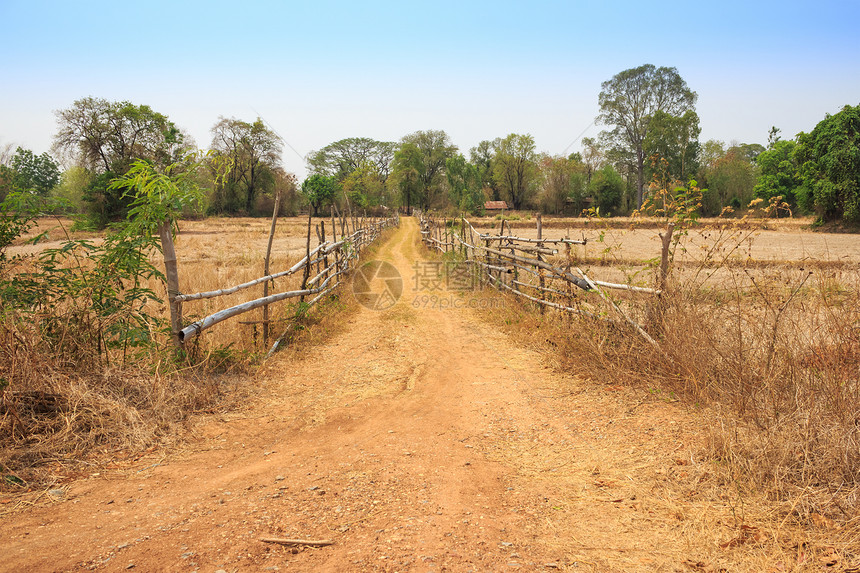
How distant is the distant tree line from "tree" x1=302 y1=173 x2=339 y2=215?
0.58 feet

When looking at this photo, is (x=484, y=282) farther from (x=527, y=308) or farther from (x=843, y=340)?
(x=843, y=340)

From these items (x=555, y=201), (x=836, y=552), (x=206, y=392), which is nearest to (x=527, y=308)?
(x=206, y=392)

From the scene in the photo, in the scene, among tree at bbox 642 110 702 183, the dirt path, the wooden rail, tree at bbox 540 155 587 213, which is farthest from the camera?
tree at bbox 540 155 587 213

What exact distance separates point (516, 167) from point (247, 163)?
99.2ft

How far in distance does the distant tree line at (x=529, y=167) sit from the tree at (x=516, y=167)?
0.12 m

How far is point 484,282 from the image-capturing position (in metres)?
10.9

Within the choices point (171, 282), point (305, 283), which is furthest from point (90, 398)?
point (305, 283)

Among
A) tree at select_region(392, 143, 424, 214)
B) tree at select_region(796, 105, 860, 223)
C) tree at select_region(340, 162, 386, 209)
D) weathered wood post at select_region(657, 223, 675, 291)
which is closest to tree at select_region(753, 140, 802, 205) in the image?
tree at select_region(796, 105, 860, 223)

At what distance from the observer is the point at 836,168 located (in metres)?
23.2

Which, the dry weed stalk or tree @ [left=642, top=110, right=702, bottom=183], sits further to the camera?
tree @ [left=642, top=110, right=702, bottom=183]

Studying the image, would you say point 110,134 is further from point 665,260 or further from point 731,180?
point 731,180

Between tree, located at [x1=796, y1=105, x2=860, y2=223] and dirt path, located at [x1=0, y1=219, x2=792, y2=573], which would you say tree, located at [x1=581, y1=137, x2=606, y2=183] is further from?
dirt path, located at [x1=0, y1=219, x2=792, y2=573]

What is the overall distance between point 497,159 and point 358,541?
54.1 meters

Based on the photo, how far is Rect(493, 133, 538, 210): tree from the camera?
2040 inches
